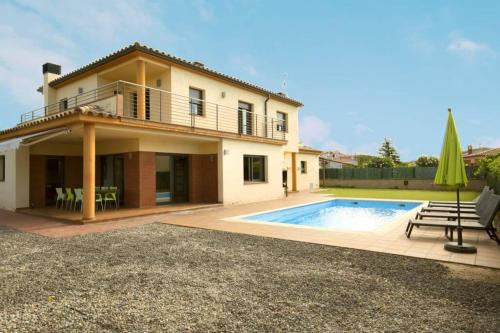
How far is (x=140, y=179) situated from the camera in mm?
15695

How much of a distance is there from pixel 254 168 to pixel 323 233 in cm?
1221

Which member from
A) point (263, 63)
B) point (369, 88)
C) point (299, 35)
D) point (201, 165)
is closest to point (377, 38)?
point (299, 35)

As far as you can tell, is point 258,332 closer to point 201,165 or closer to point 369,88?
point 201,165

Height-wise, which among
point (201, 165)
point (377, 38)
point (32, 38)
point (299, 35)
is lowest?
point (201, 165)

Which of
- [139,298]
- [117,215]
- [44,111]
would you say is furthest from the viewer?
[44,111]

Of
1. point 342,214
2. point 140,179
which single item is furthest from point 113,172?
point 342,214

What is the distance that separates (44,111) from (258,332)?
22.8 m

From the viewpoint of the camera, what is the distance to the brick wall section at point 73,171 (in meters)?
18.8

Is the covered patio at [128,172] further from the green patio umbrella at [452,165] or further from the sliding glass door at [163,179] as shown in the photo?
the green patio umbrella at [452,165]

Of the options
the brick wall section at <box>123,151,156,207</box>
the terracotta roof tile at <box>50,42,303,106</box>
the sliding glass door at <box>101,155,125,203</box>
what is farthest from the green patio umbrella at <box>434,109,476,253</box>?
the sliding glass door at <box>101,155,125,203</box>

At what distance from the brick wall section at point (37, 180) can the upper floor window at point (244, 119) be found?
12.0m

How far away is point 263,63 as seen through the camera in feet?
148

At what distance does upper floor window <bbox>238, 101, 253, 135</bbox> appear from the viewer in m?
22.1

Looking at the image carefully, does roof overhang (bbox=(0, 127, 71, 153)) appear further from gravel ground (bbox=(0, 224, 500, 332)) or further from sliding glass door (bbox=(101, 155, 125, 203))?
gravel ground (bbox=(0, 224, 500, 332))
